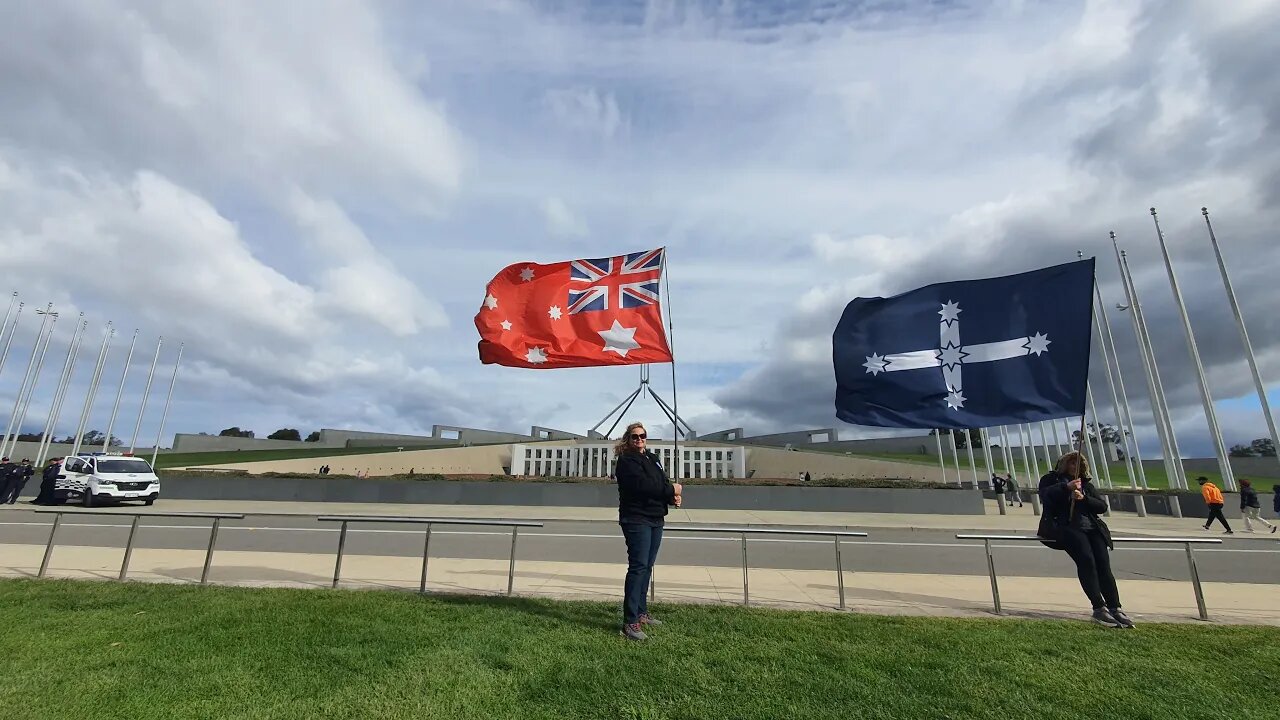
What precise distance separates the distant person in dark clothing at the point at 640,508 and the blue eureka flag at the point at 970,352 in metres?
4.49

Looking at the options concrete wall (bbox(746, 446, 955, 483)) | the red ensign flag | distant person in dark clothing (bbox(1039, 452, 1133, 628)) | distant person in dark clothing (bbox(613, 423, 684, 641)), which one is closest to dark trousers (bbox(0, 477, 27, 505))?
the red ensign flag

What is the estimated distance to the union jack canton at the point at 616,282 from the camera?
13008mm

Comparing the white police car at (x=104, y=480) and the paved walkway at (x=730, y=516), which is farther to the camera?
the white police car at (x=104, y=480)

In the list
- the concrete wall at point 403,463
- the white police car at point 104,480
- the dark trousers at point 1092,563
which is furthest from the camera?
the concrete wall at point 403,463

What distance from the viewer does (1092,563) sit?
5.82 meters

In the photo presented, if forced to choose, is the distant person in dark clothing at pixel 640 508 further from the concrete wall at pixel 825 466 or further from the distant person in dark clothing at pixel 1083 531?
the concrete wall at pixel 825 466

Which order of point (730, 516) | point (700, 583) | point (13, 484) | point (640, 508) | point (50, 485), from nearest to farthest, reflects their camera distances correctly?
point (640, 508) → point (700, 583) → point (730, 516) → point (13, 484) → point (50, 485)

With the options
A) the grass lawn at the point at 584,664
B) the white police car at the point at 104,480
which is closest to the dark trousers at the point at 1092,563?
the grass lawn at the point at 584,664

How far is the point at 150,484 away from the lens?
65.3 ft

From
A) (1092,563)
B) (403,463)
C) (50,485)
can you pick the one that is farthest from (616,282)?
(403,463)

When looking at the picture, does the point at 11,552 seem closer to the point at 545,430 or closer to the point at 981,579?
the point at 981,579

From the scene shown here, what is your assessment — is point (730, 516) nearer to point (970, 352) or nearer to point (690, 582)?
point (690, 582)

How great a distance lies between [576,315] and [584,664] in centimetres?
955

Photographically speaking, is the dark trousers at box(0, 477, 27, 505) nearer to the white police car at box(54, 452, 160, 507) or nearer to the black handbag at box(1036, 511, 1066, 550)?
the white police car at box(54, 452, 160, 507)
